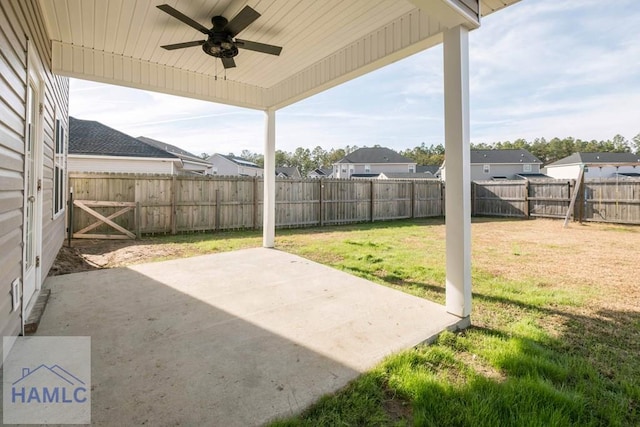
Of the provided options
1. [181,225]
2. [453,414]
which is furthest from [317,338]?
[181,225]

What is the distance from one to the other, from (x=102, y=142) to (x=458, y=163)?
13.4 m

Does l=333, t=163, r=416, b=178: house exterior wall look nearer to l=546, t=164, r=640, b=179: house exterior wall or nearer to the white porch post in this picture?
l=546, t=164, r=640, b=179: house exterior wall

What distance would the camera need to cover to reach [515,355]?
212 centimetres

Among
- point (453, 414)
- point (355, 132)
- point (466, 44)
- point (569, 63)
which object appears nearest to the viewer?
point (453, 414)

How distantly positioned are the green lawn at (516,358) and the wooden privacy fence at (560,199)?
700 cm

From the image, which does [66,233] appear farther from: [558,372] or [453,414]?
[558,372]

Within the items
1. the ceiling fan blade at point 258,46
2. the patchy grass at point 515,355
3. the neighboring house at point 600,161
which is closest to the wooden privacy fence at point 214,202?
the patchy grass at point 515,355

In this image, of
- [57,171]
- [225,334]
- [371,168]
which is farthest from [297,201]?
[371,168]

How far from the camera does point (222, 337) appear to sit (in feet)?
7.88

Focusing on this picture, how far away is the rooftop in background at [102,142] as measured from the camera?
1113 centimetres

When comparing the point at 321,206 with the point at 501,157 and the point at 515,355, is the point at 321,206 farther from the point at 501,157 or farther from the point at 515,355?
the point at 501,157

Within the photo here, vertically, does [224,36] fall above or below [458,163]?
above

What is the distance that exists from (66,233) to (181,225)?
2390 millimetres

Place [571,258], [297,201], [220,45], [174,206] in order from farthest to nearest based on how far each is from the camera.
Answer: [297,201]
[174,206]
[571,258]
[220,45]
